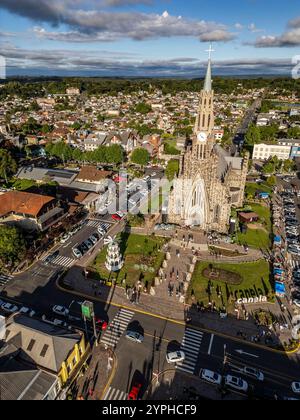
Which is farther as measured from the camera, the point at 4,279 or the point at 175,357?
the point at 4,279

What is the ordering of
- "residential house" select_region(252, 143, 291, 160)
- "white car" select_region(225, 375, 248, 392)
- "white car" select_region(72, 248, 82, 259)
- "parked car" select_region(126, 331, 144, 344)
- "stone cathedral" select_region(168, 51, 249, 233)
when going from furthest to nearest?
"residential house" select_region(252, 143, 291, 160) → "stone cathedral" select_region(168, 51, 249, 233) → "white car" select_region(72, 248, 82, 259) → "parked car" select_region(126, 331, 144, 344) → "white car" select_region(225, 375, 248, 392)

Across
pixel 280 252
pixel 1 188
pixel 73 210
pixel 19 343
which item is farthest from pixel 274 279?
pixel 1 188

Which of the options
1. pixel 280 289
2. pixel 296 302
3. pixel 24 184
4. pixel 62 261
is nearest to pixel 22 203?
pixel 62 261

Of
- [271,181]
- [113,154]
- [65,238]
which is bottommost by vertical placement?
[65,238]

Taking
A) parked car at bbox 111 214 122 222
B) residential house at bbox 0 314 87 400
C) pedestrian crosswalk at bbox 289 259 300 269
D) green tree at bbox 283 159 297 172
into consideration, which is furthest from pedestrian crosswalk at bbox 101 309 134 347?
green tree at bbox 283 159 297 172

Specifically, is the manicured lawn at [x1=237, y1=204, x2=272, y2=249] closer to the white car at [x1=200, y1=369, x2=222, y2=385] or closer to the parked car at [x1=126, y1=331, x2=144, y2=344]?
the white car at [x1=200, y1=369, x2=222, y2=385]

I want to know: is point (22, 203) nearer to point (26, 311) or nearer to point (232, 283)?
point (26, 311)

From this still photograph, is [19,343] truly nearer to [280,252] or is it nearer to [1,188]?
[280,252]
